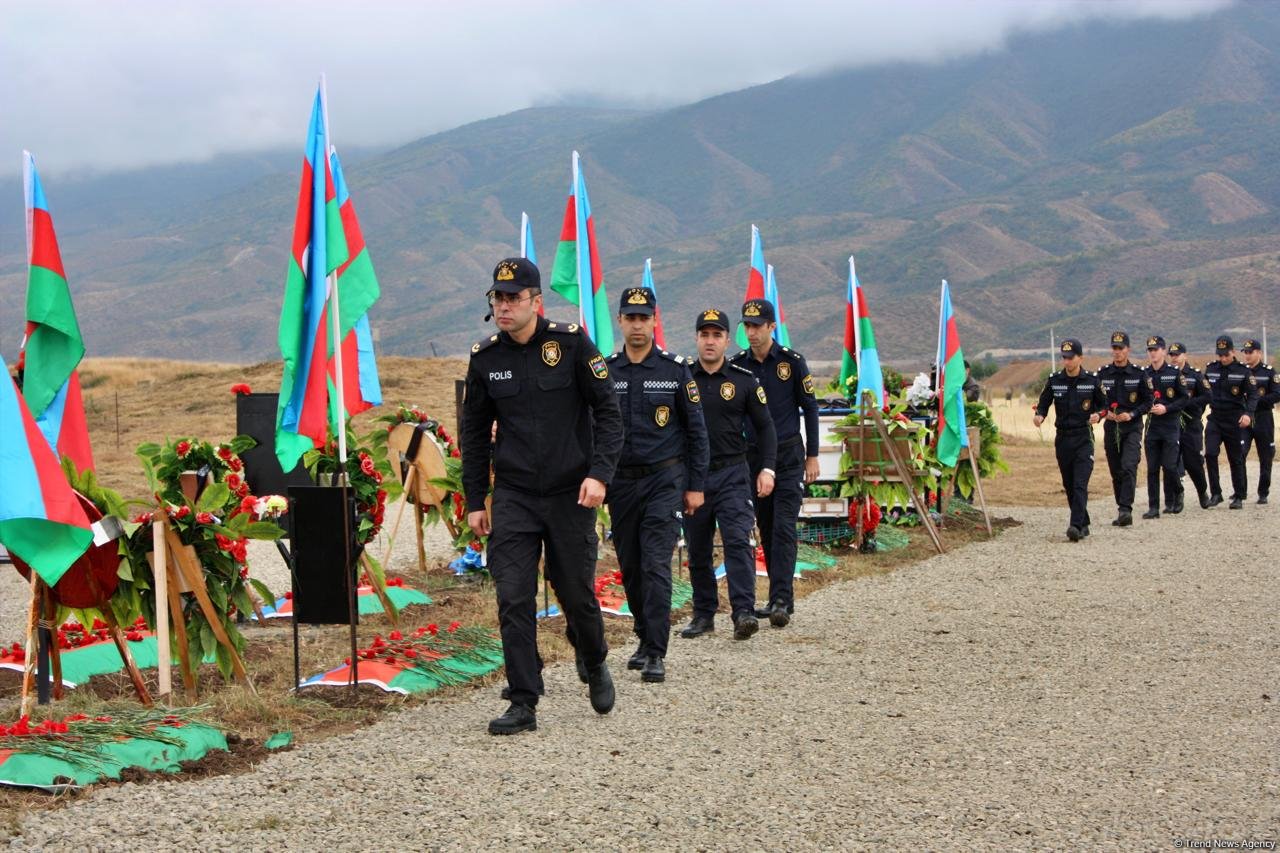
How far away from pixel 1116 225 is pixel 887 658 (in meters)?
180

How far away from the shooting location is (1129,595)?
12000 millimetres

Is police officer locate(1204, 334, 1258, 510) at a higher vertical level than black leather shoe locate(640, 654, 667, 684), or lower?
higher

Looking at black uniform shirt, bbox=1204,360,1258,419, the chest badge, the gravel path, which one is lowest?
the gravel path

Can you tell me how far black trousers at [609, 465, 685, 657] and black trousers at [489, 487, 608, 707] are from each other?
1101mm

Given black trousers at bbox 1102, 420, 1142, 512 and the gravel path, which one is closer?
the gravel path

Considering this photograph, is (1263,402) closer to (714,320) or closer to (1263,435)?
(1263,435)

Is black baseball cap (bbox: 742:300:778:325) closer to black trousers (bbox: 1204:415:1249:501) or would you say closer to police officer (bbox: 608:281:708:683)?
police officer (bbox: 608:281:708:683)

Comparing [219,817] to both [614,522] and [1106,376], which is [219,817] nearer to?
[614,522]

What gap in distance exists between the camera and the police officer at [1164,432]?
19.0 meters

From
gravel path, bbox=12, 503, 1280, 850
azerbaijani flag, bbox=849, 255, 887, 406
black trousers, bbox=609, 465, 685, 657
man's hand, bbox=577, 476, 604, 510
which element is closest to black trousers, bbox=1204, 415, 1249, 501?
azerbaijani flag, bbox=849, 255, 887, 406

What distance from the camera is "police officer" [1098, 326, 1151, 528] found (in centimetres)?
1755

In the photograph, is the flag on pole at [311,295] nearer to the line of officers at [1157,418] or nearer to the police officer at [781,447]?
the police officer at [781,447]

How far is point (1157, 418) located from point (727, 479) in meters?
10.5

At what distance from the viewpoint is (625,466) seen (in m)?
8.95
